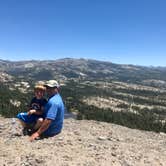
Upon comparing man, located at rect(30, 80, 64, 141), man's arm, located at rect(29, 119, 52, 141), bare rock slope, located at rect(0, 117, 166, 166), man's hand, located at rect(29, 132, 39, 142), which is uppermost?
man, located at rect(30, 80, 64, 141)

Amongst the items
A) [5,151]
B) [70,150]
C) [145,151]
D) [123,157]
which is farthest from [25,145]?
[145,151]

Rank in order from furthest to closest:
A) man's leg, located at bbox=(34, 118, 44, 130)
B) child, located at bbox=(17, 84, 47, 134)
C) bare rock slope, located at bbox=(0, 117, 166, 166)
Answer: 1. child, located at bbox=(17, 84, 47, 134)
2. man's leg, located at bbox=(34, 118, 44, 130)
3. bare rock slope, located at bbox=(0, 117, 166, 166)

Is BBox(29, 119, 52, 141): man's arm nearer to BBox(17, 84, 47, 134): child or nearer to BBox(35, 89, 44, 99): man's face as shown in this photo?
BBox(17, 84, 47, 134): child

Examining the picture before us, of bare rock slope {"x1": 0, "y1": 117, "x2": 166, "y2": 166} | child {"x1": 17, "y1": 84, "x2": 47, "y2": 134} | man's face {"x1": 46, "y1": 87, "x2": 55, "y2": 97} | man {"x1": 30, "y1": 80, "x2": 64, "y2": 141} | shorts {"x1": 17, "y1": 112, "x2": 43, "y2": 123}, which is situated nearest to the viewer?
bare rock slope {"x1": 0, "y1": 117, "x2": 166, "y2": 166}

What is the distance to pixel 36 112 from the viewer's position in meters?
15.4

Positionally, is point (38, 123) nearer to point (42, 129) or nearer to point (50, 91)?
point (42, 129)

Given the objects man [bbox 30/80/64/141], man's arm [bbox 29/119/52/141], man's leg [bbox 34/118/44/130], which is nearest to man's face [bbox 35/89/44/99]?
man [bbox 30/80/64/141]

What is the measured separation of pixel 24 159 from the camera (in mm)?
13633

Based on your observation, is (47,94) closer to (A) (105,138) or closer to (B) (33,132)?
(B) (33,132)

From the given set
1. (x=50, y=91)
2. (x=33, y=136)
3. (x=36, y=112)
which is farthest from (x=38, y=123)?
(x=50, y=91)

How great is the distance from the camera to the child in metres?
15.2

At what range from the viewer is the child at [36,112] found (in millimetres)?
15188

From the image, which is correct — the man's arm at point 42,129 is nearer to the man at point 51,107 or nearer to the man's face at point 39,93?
the man at point 51,107

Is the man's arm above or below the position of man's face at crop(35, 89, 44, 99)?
below
